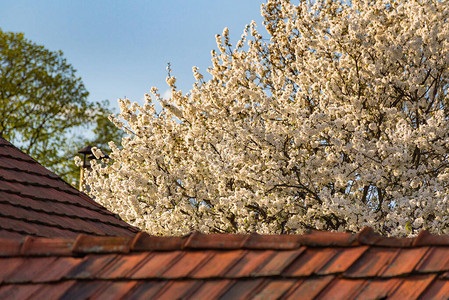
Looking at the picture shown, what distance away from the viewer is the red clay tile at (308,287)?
2008mm

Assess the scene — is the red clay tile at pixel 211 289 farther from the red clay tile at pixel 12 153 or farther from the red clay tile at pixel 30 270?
the red clay tile at pixel 12 153

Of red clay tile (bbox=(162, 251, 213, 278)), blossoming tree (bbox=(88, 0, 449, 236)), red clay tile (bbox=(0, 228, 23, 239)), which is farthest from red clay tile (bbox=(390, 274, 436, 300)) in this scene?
blossoming tree (bbox=(88, 0, 449, 236))

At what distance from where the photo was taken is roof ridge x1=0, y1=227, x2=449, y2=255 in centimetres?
219

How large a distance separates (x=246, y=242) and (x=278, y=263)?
0.16 m

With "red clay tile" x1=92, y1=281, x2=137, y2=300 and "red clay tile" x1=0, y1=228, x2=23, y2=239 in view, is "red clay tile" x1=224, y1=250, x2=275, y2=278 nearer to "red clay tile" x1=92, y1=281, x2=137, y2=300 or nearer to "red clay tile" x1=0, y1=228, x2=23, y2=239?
"red clay tile" x1=92, y1=281, x2=137, y2=300

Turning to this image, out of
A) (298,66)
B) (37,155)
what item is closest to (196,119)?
(298,66)

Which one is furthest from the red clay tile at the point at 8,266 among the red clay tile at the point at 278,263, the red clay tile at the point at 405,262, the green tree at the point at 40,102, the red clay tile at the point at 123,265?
the green tree at the point at 40,102

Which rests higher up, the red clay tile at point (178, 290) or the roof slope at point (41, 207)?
the roof slope at point (41, 207)

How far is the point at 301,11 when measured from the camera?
13.1 meters

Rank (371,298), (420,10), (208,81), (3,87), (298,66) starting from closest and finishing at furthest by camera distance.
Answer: (371,298), (420,10), (298,66), (208,81), (3,87)

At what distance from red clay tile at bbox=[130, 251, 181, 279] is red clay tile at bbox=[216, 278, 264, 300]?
0.86 feet

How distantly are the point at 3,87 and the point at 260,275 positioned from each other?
87.0 feet

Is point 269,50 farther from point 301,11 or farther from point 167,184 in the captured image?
point 167,184

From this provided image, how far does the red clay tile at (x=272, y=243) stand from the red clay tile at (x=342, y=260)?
14 cm
